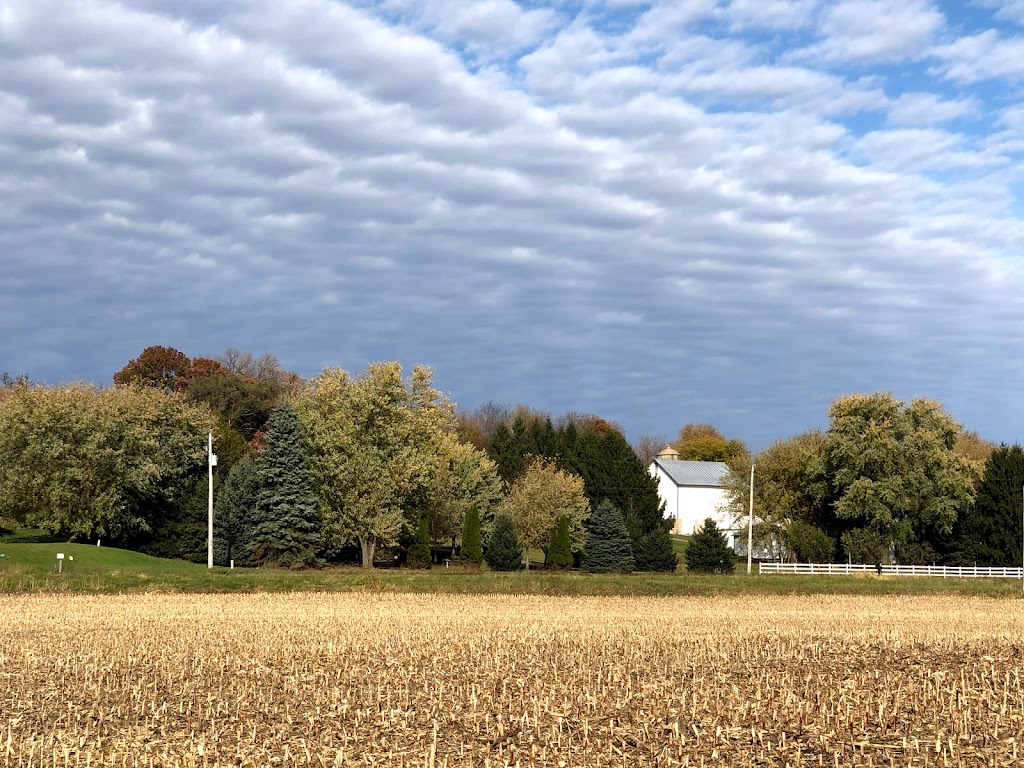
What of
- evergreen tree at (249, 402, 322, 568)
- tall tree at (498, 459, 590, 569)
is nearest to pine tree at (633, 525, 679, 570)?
tall tree at (498, 459, 590, 569)

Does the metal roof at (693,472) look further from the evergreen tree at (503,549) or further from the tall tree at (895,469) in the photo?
the evergreen tree at (503,549)

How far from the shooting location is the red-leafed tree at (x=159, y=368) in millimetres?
115188

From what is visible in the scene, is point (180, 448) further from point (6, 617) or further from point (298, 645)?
point (298, 645)

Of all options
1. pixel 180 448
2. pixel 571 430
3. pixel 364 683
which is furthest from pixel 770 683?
pixel 571 430

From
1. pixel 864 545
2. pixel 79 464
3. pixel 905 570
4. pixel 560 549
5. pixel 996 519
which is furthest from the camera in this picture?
pixel 996 519

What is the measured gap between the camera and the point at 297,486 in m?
63.0

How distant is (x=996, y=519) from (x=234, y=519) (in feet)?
165

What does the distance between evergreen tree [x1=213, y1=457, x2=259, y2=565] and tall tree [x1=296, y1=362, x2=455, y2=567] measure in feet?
15.4

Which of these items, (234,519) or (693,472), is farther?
(693,472)

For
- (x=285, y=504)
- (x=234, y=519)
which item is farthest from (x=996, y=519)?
(x=234, y=519)

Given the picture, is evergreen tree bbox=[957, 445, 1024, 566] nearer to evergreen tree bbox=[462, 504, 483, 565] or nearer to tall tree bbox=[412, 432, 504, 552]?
tall tree bbox=[412, 432, 504, 552]

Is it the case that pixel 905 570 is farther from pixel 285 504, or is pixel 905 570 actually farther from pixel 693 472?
pixel 693 472

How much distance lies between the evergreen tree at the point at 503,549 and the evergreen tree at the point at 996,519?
30766 mm

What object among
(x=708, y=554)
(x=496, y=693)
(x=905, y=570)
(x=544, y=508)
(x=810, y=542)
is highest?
(x=544, y=508)
